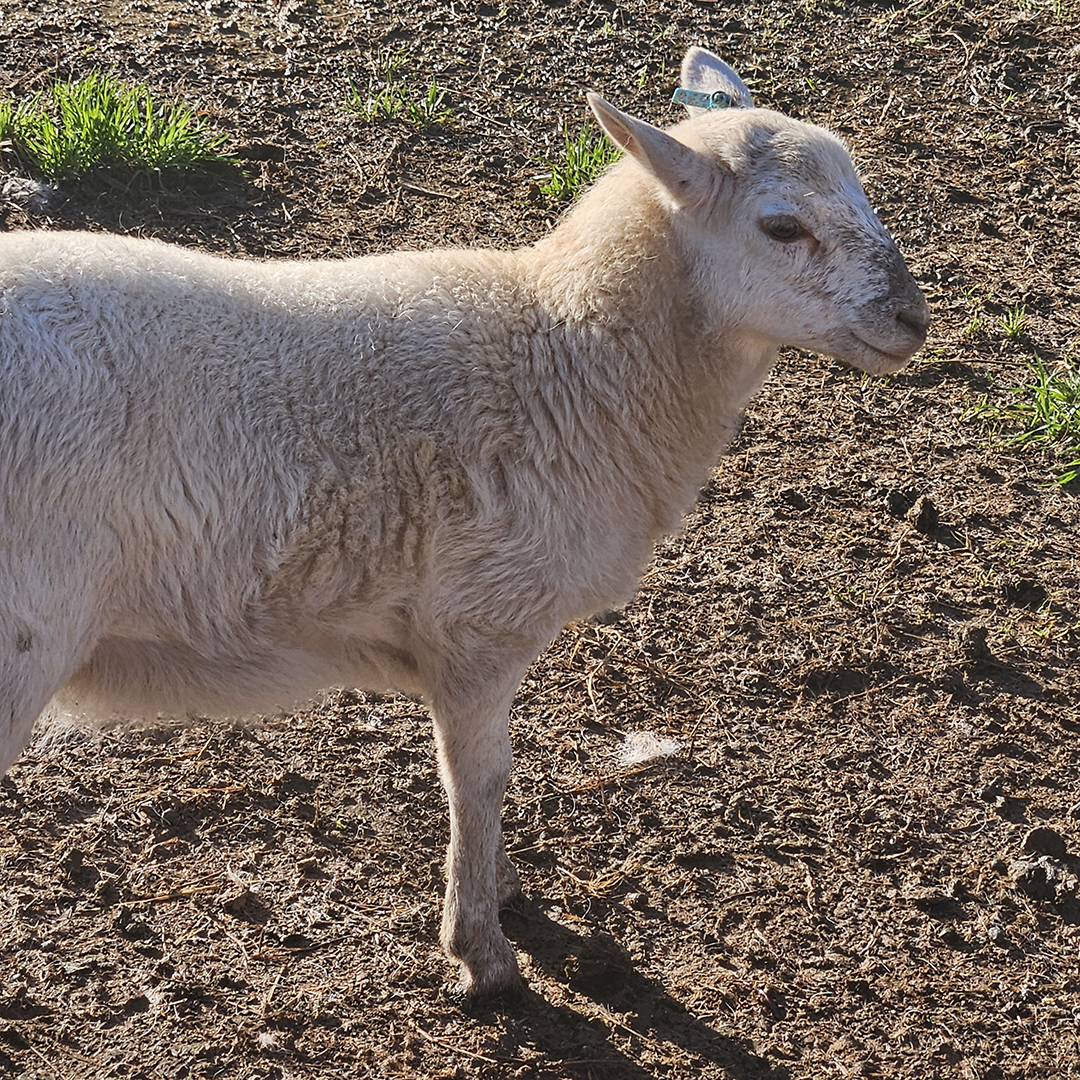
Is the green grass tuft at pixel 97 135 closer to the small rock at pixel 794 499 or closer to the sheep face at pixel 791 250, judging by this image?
the small rock at pixel 794 499

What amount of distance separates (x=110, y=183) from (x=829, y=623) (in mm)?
4132

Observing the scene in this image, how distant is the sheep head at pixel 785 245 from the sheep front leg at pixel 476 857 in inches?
51.2

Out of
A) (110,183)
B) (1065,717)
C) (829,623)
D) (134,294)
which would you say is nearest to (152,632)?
(134,294)

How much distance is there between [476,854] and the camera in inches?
146

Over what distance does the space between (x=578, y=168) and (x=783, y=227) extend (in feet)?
11.3

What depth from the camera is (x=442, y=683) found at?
11.6 feet

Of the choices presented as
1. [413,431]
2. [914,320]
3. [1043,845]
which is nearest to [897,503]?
[1043,845]

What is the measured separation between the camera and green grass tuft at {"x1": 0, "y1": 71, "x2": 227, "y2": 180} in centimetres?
650

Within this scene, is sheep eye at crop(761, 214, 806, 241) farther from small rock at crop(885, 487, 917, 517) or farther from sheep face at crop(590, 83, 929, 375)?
small rock at crop(885, 487, 917, 517)

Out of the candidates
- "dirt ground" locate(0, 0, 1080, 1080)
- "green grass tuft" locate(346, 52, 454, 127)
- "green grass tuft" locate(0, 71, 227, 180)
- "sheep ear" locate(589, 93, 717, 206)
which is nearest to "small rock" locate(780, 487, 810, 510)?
"dirt ground" locate(0, 0, 1080, 1080)

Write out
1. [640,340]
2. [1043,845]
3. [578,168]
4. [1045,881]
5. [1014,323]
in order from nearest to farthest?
[640,340] → [1045,881] → [1043,845] → [1014,323] → [578,168]

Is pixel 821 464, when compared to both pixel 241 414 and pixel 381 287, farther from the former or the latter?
pixel 241 414

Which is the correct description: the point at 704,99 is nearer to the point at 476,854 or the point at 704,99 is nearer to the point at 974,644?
the point at 974,644

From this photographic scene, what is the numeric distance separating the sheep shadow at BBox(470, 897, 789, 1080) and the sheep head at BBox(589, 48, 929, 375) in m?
1.85
